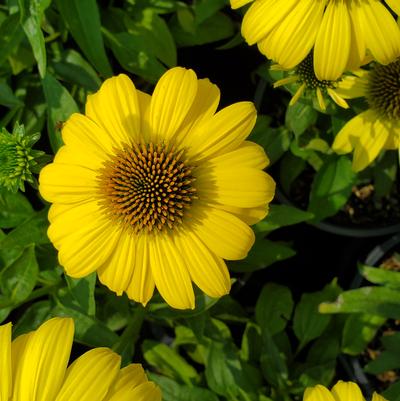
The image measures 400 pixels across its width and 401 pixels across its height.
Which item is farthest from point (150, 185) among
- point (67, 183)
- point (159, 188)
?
point (67, 183)

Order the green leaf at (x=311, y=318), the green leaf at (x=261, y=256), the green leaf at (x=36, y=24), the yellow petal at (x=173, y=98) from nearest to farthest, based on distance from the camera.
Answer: the yellow petal at (x=173, y=98) < the green leaf at (x=36, y=24) < the green leaf at (x=261, y=256) < the green leaf at (x=311, y=318)

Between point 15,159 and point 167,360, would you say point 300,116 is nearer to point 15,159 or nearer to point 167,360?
point 15,159

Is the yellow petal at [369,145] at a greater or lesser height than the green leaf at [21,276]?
greater

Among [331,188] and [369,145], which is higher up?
[369,145]

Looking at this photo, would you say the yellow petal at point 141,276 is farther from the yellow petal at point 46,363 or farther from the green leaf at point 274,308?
the green leaf at point 274,308

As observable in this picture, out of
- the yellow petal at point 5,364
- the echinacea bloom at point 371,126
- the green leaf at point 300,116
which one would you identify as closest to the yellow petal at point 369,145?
the echinacea bloom at point 371,126

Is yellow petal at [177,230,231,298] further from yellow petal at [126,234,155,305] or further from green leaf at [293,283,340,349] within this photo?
green leaf at [293,283,340,349]
